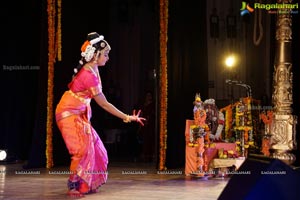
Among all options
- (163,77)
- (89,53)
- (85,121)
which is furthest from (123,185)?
(163,77)

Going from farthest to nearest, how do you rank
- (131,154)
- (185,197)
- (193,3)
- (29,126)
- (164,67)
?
(131,154)
(29,126)
(193,3)
(164,67)
(185,197)

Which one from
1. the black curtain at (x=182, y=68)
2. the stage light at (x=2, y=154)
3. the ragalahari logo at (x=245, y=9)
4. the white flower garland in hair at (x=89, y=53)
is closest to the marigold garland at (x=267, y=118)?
the black curtain at (x=182, y=68)

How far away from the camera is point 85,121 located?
4637 millimetres

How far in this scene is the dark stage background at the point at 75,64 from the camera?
732 cm

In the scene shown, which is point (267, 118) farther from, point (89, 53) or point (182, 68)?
point (89, 53)

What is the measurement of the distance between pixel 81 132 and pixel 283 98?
2754mm

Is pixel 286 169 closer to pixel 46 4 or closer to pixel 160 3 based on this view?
pixel 160 3

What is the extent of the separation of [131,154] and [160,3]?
3694mm

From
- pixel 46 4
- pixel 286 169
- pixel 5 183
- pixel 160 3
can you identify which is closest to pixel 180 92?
pixel 160 3

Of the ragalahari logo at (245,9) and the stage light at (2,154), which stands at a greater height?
the ragalahari logo at (245,9)

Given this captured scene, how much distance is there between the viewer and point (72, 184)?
4.46 metres

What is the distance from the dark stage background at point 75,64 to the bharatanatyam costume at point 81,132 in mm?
2683

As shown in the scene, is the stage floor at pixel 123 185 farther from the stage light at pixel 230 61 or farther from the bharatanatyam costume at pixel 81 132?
the stage light at pixel 230 61

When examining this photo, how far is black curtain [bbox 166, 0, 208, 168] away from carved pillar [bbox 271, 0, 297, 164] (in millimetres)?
1741
